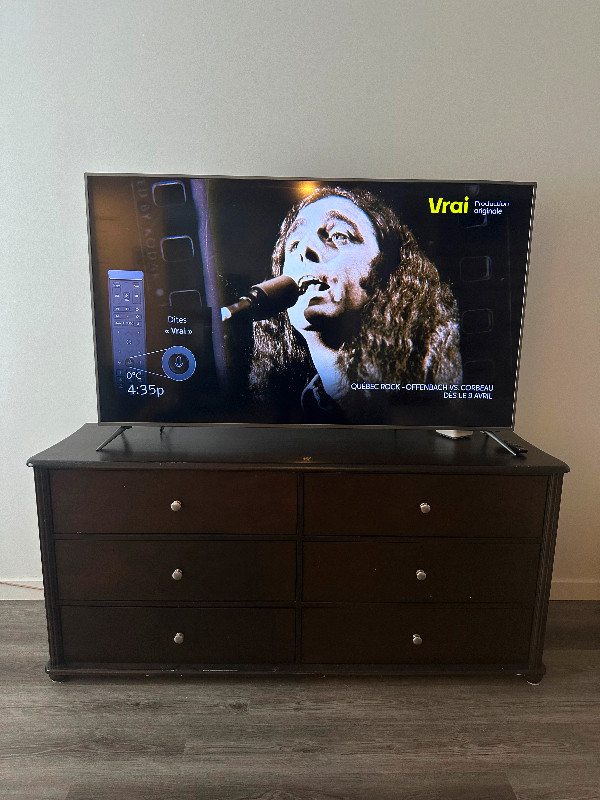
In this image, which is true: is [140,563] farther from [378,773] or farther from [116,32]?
[116,32]

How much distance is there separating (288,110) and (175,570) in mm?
1687

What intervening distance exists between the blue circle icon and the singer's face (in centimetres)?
37

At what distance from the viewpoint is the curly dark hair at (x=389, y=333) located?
1700 mm

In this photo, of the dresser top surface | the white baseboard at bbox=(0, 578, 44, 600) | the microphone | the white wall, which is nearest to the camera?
the dresser top surface

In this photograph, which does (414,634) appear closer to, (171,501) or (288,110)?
(171,501)

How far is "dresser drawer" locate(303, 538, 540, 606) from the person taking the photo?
5.49 feet

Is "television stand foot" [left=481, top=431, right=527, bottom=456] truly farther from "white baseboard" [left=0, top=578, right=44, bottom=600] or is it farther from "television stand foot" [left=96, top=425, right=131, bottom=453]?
"white baseboard" [left=0, top=578, right=44, bottom=600]

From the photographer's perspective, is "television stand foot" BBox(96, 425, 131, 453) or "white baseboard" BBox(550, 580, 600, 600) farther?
"white baseboard" BBox(550, 580, 600, 600)

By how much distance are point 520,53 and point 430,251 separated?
0.87 metres

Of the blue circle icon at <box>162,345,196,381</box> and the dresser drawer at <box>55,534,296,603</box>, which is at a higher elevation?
the blue circle icon at <box>162,345,196,381</box>

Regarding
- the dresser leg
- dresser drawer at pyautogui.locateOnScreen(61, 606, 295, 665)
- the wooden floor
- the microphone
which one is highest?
the microphone

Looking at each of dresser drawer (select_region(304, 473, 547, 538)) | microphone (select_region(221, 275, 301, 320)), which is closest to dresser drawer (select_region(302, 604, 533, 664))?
dresser drawer (select_region(304, 473, 547, 538))

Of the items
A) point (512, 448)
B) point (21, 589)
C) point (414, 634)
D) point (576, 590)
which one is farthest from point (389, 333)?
point (21, 589)

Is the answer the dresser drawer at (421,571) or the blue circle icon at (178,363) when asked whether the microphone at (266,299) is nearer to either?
the blue circle icon at (178,363)
